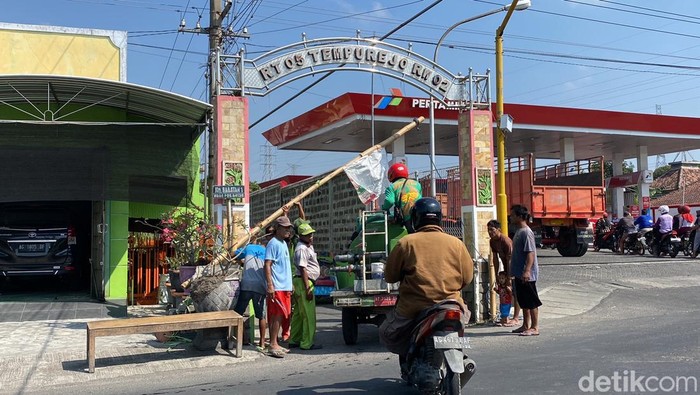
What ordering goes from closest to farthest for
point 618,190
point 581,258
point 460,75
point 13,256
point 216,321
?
point 216,321, point 460,75, point 13,256, point 581,258, point 618,190

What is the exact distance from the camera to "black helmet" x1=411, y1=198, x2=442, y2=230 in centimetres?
549

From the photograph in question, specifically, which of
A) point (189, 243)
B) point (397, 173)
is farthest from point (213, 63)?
point (397, 173)

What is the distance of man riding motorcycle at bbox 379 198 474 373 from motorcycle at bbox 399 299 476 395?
12 cm

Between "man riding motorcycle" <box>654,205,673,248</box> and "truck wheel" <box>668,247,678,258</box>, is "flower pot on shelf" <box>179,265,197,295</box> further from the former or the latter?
"truck wheel" <box>668,247,678,258</box>

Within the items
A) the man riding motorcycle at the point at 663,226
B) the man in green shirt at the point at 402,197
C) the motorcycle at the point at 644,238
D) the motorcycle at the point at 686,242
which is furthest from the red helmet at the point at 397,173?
the motorcycle at the point at 644,238

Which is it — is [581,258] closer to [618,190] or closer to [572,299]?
[572,299]

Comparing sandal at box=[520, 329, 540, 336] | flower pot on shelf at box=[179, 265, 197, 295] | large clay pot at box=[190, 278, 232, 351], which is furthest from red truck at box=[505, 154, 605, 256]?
large clay pot at box=[190, 278, 232, 351]

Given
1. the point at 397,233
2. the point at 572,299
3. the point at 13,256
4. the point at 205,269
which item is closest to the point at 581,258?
the point at 572,299

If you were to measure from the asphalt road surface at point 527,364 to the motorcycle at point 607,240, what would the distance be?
1150 centimetres

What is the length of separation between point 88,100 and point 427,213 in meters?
9.54

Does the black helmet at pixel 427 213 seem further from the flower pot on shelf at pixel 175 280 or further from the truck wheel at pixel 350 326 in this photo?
the flower pot on shelf at pixel 175 280

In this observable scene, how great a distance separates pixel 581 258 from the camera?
1984cm

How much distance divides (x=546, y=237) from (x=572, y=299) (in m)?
Result: 9.25

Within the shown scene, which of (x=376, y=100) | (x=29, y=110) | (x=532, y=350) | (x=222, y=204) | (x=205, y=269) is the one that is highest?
(x=376, y=100)
